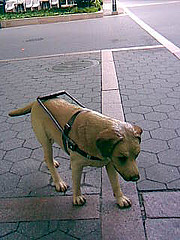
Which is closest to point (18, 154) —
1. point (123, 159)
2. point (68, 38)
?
point (123, 159)

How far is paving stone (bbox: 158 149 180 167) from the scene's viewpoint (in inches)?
135

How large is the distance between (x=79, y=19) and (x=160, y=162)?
16.0 metres

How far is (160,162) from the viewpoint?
3.46 meters

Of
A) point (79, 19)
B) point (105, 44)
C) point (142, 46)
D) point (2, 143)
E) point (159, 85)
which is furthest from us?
point (79, 19)

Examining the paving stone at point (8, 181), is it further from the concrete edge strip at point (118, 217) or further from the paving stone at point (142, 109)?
the paving stone at point (142, 109)

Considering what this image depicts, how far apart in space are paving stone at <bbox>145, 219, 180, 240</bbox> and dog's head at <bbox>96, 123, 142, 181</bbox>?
56 cm

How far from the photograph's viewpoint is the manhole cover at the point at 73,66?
7720 mm

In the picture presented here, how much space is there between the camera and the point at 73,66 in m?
8.08

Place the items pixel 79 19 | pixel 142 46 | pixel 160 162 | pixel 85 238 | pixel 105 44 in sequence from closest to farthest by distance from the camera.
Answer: pixel 85 238
pixel 160 162
pixel 142 46
pixel 105 44
pixel 79 19

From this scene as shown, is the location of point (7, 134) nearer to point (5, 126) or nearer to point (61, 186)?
point (5, 126)

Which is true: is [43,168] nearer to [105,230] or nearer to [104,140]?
[105,230]

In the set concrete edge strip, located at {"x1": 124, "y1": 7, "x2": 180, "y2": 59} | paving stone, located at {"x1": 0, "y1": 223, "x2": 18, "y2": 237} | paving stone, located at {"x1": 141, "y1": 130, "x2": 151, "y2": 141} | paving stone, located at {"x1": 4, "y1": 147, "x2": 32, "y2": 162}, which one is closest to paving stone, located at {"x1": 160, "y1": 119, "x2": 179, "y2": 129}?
paving stone, located at {"x1": 141, "y1": 130, "x2": 151, "y2": 141}

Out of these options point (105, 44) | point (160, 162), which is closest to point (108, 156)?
point (160, 162)

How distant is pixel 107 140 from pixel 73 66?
6106mm
